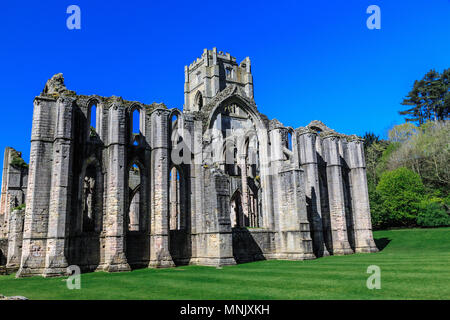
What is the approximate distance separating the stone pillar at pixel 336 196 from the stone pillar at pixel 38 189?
57.2 ft

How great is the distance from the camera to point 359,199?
1037 inches

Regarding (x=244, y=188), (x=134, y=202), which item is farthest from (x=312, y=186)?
(x=134, y=202)

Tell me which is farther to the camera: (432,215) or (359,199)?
(432,215)

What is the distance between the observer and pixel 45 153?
1634cm

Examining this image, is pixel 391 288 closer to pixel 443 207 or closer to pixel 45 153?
pixel 45 153

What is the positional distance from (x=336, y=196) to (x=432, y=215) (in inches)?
566

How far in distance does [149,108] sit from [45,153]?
18.5ft

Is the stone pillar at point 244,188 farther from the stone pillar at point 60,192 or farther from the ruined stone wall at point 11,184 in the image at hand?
the ruined stone wall at point 11,184

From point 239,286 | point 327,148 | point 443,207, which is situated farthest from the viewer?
point 443,207

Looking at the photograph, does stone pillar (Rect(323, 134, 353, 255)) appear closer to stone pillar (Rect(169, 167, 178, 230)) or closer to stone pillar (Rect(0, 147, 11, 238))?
stone pillar (Rect(169, 167, 178, 230))

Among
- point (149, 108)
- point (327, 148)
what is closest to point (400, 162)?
point (327, 148)

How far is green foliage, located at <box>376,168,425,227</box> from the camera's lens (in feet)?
119

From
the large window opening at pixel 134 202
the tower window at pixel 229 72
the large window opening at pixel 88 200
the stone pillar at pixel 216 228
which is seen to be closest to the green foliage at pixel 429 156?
the tower window at pixel 229 72

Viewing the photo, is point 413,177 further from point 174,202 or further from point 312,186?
point 174,202
